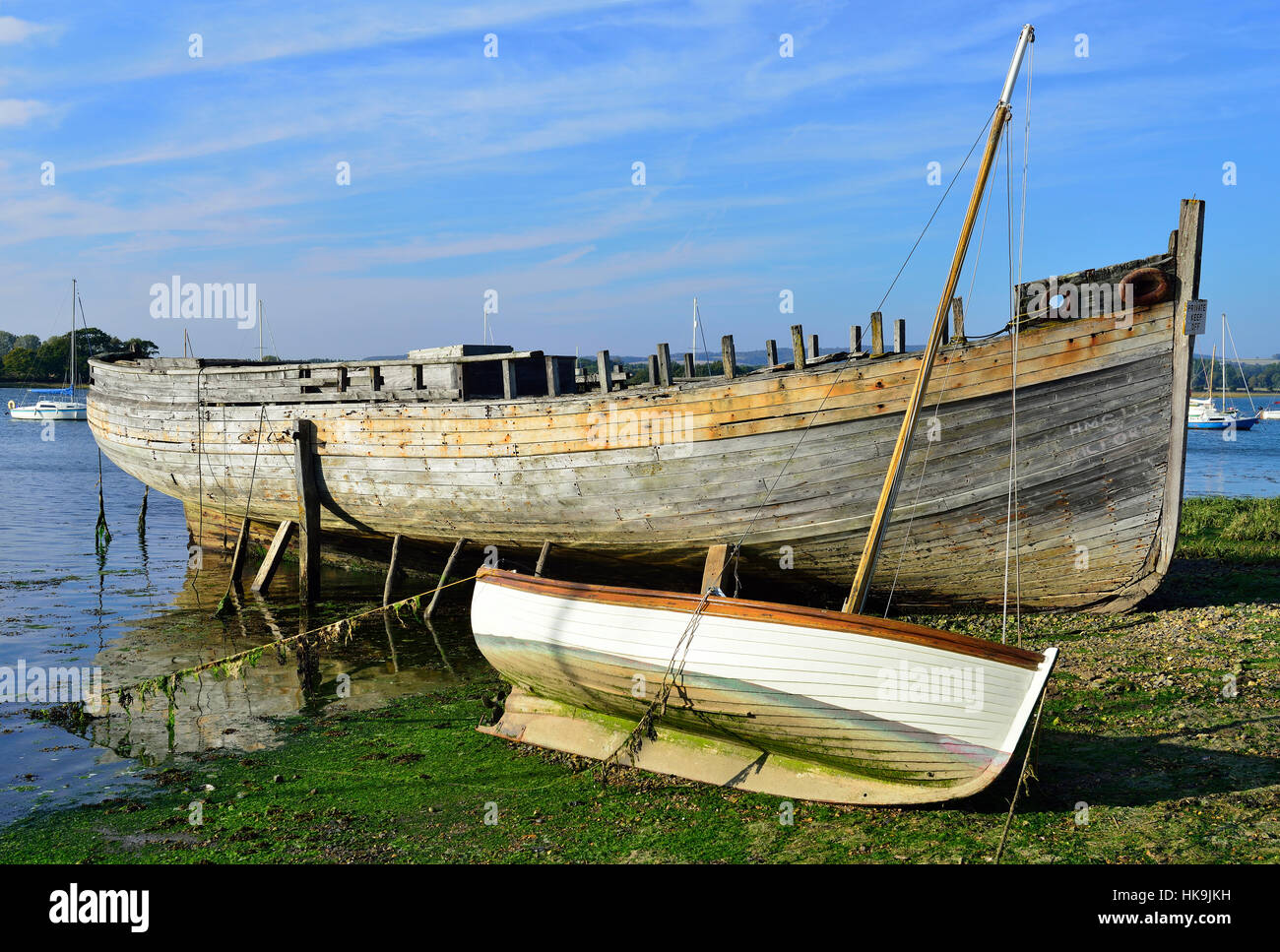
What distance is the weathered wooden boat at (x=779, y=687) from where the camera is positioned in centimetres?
→ 593

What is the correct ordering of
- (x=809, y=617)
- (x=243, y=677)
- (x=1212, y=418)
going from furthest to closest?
(x=1212, y=418) → (x=243, y=677) → (x=809, y=617)

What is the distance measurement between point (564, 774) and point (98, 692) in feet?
19.3

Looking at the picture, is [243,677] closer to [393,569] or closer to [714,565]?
[393,569]

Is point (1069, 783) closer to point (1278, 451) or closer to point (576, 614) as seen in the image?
point (576, 614)

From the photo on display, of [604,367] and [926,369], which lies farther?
[604,367]

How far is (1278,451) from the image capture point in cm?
5262

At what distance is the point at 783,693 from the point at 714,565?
4524mm

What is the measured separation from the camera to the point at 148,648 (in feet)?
40.1

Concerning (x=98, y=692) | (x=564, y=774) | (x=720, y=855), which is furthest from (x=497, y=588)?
(x=98, y=692)

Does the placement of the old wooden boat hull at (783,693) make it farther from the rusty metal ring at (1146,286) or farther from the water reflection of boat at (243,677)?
the rusty metal ring at (1146,286)

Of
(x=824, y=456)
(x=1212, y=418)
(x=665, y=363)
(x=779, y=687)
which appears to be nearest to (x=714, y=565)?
(x=824, y=456)

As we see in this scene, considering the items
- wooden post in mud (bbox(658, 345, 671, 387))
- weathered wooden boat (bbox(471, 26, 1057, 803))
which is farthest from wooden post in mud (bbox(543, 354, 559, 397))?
weathered wooden boat (bbox(471, 26, 1057, 803))
